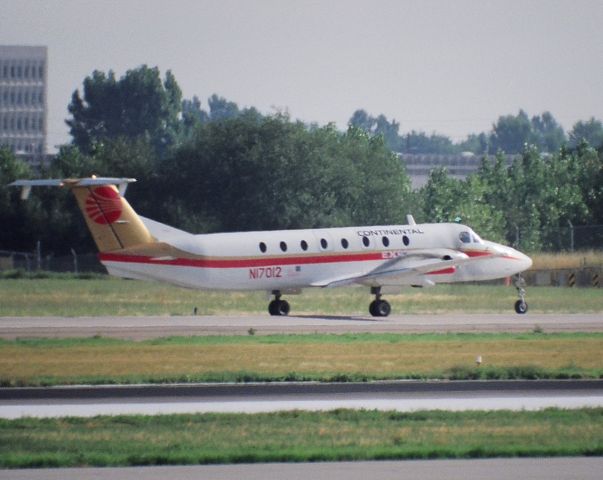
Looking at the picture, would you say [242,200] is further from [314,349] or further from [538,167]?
[314,349]

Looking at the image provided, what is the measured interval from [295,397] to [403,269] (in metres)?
23.3

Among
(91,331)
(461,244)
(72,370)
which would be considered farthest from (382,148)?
(72,370)

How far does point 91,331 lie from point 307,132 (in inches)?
2223

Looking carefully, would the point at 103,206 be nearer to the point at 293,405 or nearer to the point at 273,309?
the point at 273,309

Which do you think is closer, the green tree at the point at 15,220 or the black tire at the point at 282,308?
the black tire at the point at 282,308

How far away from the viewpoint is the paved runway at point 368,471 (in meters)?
19.3

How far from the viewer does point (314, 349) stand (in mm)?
38062

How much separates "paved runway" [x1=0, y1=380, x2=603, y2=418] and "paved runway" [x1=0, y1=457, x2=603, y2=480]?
5.89 m

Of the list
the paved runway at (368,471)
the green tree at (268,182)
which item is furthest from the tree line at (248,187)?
the paved runway at (368,471)

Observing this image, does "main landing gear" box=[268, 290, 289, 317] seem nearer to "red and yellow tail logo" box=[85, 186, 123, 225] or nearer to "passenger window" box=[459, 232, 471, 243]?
"red and yellow tail logo" box=[85, 186, 123, 225]

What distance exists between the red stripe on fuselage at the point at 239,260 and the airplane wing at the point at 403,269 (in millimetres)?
584

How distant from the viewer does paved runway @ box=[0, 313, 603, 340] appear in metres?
43.2

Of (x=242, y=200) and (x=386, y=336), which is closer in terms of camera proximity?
Answer: (x=386, y=336)

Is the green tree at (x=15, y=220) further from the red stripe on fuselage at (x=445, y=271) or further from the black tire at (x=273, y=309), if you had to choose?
the red stripe on fuselage at (x=445, y=271)
